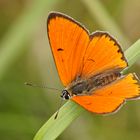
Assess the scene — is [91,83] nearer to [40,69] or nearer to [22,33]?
A: [22,33]

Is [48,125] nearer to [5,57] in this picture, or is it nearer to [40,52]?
[5,57]

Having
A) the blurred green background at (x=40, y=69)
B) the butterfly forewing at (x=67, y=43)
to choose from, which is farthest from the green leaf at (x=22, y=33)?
the butterfly forewing at (x=67, y=43)

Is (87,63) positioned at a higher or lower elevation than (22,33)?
lower

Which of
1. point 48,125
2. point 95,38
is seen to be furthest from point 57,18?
point 48,125

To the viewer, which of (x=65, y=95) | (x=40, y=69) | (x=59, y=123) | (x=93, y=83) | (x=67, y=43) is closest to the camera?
(x=59, y=123)

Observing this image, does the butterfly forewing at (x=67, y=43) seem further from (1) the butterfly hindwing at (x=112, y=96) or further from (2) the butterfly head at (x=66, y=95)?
(1) the butterfly hindwing at (x=112, y=96)

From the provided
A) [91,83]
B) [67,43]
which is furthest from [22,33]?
[91,83]

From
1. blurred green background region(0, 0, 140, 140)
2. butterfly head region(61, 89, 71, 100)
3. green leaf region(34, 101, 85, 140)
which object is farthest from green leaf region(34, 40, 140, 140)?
blurred green background region(0, 0, 140, 140)
